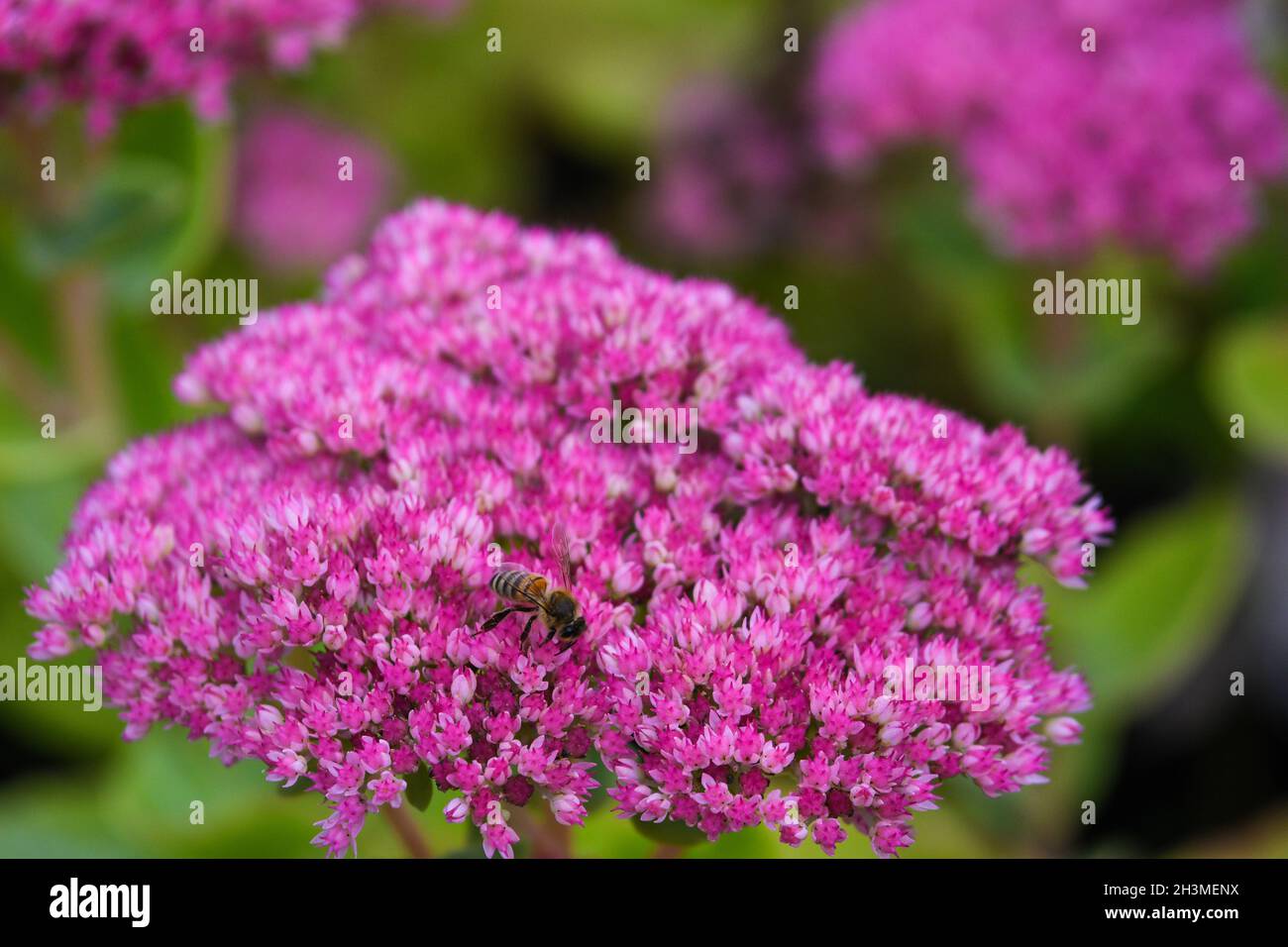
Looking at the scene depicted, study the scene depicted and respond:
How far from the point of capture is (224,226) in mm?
2941

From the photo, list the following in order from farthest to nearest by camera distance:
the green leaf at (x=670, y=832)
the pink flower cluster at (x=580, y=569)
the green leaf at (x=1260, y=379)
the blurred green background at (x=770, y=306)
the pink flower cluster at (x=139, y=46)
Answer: the green leaf at (x=1260, y=379) → the blurred green background at (x=770, y=306) → the pink flower cluster at (x=139, y=46) → the green leaf at (x=670, y=832) → the pink flower cluster at (x=580, y=569)

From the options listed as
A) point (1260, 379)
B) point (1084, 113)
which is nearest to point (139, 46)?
point (1084, 113)

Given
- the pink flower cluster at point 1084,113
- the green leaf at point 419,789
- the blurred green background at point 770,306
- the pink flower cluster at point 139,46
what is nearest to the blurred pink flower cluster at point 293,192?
the blurred green background at point 770,306

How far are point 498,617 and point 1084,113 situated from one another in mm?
1612

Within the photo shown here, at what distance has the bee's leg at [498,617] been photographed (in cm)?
121

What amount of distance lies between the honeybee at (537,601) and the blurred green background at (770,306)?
0.44 meters

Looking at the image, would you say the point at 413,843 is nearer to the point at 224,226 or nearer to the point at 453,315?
the point at 453,315

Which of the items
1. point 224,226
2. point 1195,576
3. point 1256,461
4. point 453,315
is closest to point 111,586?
point 453,315

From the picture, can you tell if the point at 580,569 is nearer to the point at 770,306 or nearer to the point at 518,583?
the point at 518,583

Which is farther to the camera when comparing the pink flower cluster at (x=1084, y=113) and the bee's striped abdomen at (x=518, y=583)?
the pink flower cluster at (x=1084, y=113)

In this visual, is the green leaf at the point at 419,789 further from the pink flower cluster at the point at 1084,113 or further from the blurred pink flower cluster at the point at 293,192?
the blurred pink flower cluster at the point at 293,192

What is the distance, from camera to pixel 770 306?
270 centimetres
